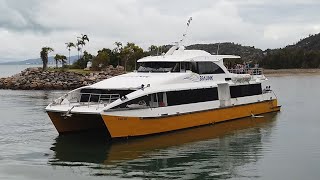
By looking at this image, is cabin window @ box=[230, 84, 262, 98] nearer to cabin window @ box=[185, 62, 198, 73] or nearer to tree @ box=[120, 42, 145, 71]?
cabin window @ box=[185, 62, 198, 73]

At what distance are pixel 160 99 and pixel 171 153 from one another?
3.53 metres

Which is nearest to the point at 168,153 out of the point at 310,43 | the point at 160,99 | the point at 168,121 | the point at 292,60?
the point at 168,121

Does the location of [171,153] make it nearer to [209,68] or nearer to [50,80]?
[209,68]

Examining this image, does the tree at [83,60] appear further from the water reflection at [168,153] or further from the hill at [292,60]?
the water reflection at [168,153]

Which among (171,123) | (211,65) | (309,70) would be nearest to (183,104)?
(171,123)

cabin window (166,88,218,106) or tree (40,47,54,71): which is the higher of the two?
tree (40,47,54,71)

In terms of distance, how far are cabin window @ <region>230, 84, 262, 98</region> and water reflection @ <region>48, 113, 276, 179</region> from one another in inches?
125

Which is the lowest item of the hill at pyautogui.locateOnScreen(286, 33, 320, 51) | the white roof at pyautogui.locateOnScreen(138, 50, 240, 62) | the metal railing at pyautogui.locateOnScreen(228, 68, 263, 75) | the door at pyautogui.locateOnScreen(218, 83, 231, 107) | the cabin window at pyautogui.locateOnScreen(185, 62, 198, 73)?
the door at pyautogui.locateOnScreen(218, 83, 231, 107)

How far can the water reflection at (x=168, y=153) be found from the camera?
15.8 metres

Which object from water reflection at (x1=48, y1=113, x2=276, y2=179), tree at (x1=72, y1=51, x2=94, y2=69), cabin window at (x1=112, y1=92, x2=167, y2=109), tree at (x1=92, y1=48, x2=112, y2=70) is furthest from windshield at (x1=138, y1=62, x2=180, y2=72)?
tree at (x1=72, y1=51, x2=94, y2=69)

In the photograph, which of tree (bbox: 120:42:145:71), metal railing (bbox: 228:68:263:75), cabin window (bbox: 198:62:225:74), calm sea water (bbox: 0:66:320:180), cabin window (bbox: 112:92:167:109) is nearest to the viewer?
calm sea water (bbox: 0:66:320:180)

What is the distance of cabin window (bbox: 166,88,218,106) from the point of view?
2162 cm

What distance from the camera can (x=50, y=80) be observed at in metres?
63.1

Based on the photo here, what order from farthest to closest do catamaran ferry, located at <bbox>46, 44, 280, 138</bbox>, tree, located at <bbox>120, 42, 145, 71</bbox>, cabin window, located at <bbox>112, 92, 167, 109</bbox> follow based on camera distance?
1. tree, located at <bbox>120, 42, 145, 71</bbox>
2. cabin window, located at <bbox>112, 92, 167, 109</bbox>
3. catamaran ferry, located at <bbox>46, 44, 280, 138</bbox>
